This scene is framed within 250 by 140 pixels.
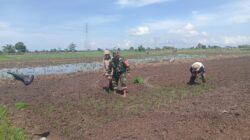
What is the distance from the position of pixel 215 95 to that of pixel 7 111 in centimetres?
721

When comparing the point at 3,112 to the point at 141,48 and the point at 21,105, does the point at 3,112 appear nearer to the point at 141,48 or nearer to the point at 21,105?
the point at 21,105

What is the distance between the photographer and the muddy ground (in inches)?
339

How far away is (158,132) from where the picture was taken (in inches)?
341

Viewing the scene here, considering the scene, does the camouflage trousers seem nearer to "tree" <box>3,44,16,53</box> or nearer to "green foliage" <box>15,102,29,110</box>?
"green foliage" <box>15,102,29,110</box>

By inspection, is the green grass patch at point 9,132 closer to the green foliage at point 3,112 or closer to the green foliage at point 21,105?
the green foliage at point 3,112

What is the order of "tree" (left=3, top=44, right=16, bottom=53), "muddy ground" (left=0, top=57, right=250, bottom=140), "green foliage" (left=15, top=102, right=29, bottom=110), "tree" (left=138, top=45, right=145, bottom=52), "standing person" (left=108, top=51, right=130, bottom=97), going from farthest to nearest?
"tree" (left=138, top=45, right=145, bottom=52), "tree" (left=3, top=44, right=16, bottom=53), "standing person" (left=108, top=51, right=130, bottom=97), "green foliage" (left=15, top=102, right=29, bottom=110), "muddy ground" (left=0, top=57, right=250, bottom=140)

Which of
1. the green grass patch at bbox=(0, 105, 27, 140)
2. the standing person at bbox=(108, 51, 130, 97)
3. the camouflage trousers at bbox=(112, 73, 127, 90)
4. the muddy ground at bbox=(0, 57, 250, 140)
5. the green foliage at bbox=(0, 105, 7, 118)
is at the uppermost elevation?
the standing person at bbox=(108, 51, 130, 97)

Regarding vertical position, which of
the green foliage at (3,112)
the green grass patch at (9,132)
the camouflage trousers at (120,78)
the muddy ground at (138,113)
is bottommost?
the green grass patch at (9,132)

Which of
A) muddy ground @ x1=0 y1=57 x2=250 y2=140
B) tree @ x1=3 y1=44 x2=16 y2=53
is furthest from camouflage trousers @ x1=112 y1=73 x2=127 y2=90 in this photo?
tree @ x1=3 y1=44 x2=16 y2=53

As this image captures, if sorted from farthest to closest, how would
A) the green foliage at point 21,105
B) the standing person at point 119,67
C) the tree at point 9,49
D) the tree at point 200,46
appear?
the tree at point 200,46, the tree at point 9,49, the standing person at point 119,67, the green foliage at point 21,105

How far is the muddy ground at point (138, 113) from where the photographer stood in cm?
861

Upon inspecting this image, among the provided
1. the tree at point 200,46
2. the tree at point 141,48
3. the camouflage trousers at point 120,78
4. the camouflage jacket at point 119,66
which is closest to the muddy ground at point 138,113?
the camouflage trousers at point 120,78

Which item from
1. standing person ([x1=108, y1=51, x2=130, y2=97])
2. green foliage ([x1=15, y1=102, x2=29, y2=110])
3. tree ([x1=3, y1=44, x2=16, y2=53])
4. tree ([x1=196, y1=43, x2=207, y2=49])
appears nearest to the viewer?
green foliage ([x1=15, y1=102, x2=29, y2=110])

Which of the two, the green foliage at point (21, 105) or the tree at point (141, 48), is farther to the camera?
the tree at point (141, 48)
